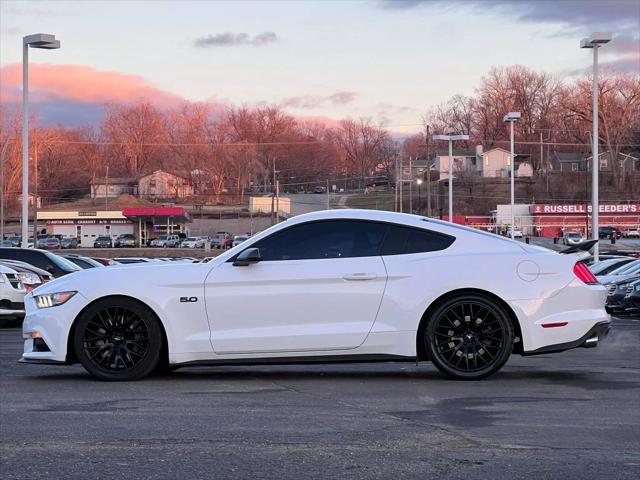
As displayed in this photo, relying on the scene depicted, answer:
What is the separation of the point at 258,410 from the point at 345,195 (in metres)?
111

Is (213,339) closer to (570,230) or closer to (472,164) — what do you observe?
(570,230)

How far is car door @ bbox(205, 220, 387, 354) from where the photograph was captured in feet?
26.7

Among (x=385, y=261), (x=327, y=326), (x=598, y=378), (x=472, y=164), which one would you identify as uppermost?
(x=472, y=164)

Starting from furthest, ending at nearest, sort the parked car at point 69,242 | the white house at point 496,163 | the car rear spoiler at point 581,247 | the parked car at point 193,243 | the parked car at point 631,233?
the white house at point 496,163
the parked car at point 631,233
the parked car at point 69,242
the parked car at point 193,243
the car rear spoiler at point 581,247

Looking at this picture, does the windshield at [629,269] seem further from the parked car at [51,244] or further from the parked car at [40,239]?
the parked car at [51,244]

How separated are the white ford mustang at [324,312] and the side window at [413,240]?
77 millimetres

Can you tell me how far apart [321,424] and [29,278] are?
37.2 feet

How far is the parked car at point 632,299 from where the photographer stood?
19781 millimetres

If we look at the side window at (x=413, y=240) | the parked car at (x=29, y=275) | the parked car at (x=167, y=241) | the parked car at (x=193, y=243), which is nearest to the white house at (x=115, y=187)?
the parked car at (x=167, y=241)

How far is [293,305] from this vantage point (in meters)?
8.17

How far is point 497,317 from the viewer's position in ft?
26.7

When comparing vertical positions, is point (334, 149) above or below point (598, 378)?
above

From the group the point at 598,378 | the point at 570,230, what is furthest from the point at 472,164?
the point at 598,378

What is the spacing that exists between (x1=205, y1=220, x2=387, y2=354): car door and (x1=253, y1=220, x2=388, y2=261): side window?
0.12 meters
